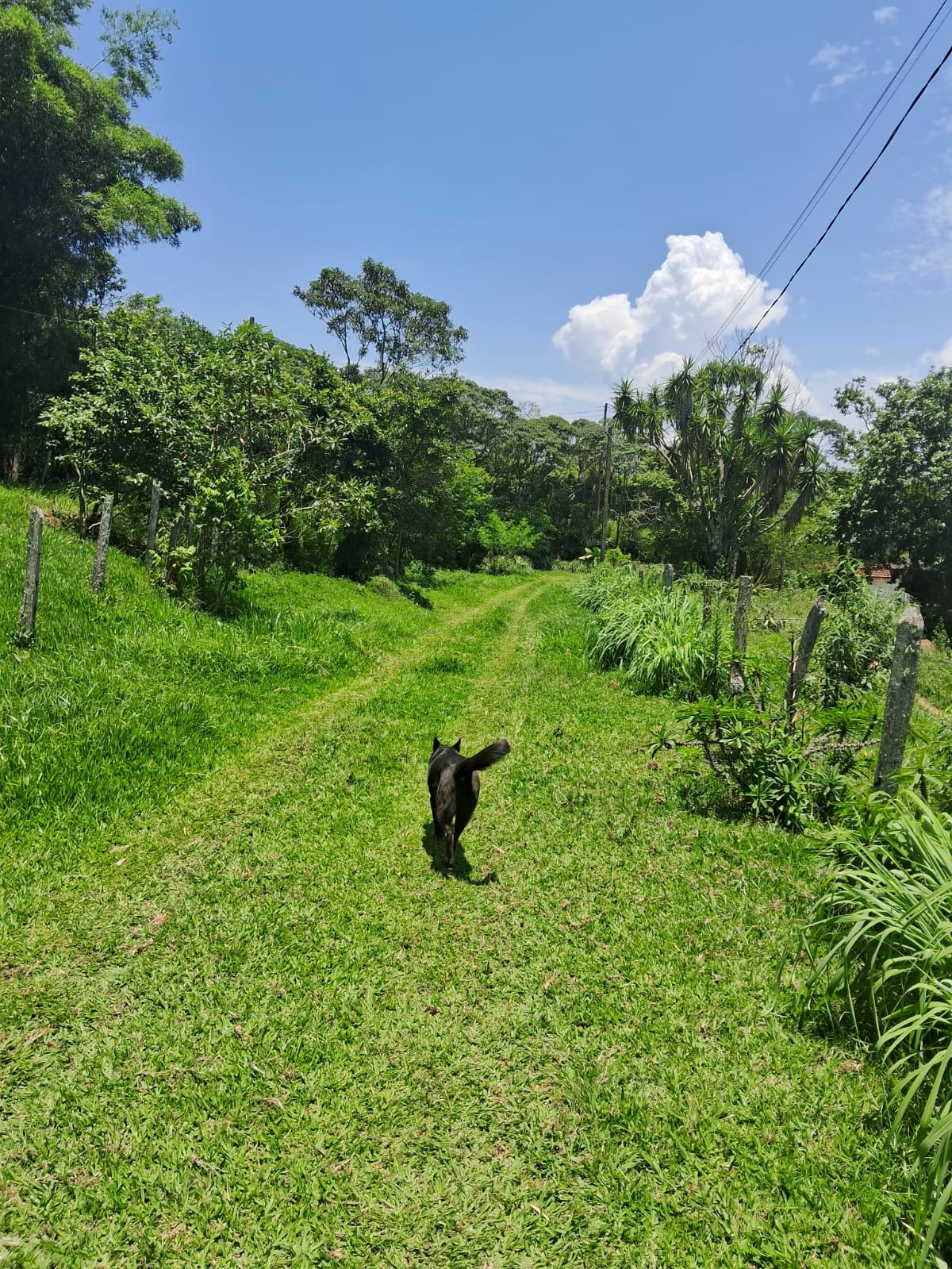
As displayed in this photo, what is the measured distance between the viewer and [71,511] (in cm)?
1092

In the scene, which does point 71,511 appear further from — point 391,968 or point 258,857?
point 391,968

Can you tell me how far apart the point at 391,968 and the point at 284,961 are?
1.94ft

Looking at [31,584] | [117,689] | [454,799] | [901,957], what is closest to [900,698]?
[901,957]

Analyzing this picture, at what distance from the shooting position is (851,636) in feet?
27.0

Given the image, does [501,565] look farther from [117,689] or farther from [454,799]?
[454,799]

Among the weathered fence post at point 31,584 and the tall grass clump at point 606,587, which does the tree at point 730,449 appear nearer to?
the tall grass clump at point 606,587

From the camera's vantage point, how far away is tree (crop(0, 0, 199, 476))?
1512 cm

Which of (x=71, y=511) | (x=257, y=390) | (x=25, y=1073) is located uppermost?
(x=257, y=390)

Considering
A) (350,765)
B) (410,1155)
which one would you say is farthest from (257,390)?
(410,1155)

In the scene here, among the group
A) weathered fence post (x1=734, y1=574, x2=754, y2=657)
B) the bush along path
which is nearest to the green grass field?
the bush along path

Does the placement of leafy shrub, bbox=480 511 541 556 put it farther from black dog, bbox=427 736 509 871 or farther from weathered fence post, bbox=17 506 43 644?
black dog, bbox=427 736 509 871

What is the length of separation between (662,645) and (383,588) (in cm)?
888

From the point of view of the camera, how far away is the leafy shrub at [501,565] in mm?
31734

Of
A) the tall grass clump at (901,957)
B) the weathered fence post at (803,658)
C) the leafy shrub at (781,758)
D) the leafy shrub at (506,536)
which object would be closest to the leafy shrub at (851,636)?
the weathered fence post at (803,658)
